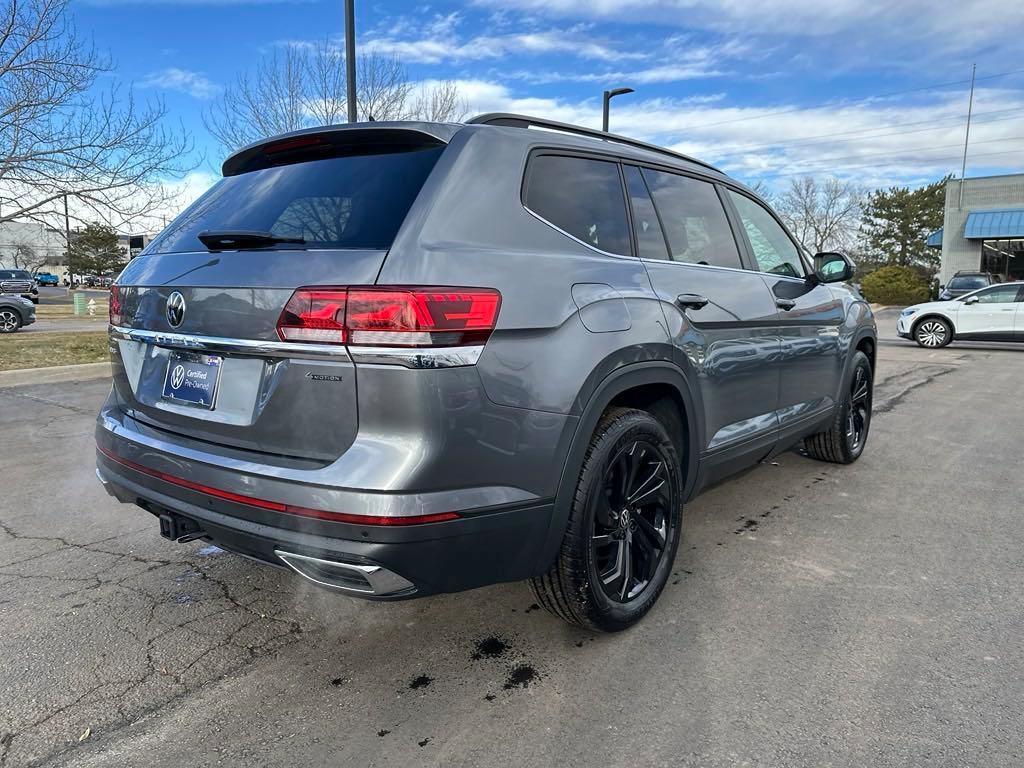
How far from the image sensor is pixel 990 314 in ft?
50.4

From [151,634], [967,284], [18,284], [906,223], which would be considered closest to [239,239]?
[151,634]

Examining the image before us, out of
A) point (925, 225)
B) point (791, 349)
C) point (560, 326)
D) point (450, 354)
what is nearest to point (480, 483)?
point (450, 354)

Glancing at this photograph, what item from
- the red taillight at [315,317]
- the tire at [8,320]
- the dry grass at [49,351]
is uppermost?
the red taillight at [315,317]

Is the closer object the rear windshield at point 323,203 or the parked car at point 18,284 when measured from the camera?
the rear windshield at point 323,203

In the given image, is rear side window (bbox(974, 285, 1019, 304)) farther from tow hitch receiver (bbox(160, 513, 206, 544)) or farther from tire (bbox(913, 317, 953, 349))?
tow hitch receiver (bbox(160, 513, 206, 544))

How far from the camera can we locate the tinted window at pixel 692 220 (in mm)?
3219

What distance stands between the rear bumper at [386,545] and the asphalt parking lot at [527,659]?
486 millimetres

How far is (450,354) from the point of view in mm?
2012

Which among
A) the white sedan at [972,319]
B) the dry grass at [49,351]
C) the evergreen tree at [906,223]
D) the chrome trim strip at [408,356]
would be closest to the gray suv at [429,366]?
the chrome trim strip at [408,356]

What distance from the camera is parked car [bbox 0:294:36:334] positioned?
54.0 feet

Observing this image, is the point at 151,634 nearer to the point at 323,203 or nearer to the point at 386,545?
the point at 386,545

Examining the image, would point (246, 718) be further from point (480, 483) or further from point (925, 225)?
point (925, 225)

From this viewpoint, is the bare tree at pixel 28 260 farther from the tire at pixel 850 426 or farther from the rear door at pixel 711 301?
the rear door at pixel 711 301

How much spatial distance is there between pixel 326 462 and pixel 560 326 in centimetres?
84
